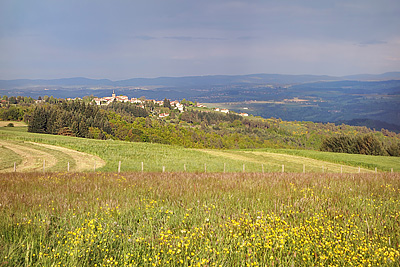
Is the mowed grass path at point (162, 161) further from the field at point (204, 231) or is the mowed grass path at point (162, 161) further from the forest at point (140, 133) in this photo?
the forest at point (140, 133)

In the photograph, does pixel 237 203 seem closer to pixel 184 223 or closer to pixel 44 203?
pixel 184 223

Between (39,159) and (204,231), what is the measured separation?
1270 inches

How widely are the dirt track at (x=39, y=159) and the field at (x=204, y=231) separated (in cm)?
2327

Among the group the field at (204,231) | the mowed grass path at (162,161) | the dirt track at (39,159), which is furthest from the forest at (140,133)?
the field at (204,231)

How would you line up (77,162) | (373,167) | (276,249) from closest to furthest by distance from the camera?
(276,249)
(77,162)
(373,167)

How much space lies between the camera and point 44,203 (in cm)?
609

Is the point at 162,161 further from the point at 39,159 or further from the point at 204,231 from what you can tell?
the point at 204,231

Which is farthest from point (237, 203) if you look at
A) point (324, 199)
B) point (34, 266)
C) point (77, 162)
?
point (77, 162)

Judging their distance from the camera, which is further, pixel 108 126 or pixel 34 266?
pixel 108 126

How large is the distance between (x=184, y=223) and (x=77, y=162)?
29.9 meters

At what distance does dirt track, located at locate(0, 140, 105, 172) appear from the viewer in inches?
1110

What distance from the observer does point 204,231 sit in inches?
178

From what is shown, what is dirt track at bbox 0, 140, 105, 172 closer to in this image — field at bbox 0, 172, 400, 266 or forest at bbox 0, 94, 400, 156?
field at bbox 0, 172, 400, 266

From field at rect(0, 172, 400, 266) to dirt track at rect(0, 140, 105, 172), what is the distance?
23.3 metres
